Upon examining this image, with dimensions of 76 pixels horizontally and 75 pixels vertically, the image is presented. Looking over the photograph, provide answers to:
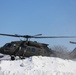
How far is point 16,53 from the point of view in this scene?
2202 cm

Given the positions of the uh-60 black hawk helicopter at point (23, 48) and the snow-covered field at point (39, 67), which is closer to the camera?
the snow-covered field at point (39, 67)

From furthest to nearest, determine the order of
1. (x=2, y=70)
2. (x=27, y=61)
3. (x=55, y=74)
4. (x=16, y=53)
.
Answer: (x=16, y=53) → (x=27, y=61) → (x=2, y=70) → (x=55, y=74)

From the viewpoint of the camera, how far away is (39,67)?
48.5 ft

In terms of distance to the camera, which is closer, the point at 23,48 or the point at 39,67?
the point at 39,67

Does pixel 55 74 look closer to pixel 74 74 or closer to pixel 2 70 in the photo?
pixel 74 74

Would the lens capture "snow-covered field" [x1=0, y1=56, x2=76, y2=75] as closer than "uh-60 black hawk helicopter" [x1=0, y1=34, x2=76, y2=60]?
Yes

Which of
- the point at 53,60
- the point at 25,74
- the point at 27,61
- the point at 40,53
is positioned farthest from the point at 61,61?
the point at 40,53

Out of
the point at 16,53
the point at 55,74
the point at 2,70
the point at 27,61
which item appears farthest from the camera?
the point at 16,53

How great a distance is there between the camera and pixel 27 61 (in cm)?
1581

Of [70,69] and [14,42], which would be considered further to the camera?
[14,42]

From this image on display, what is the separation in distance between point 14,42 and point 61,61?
23.7 feet

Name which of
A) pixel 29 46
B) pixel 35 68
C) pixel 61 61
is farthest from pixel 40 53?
pixel 35 68

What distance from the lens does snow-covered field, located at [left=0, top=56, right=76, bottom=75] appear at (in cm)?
1378

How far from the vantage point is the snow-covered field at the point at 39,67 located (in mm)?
13781
